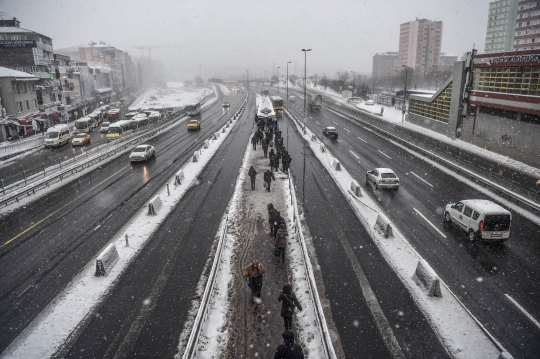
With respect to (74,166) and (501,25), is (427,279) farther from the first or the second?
(501,25)

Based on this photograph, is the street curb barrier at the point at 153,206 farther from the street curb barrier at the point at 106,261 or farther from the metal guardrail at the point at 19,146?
the metal guardrail at the point at 19,146

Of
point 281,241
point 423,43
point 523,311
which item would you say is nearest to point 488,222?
point 523,311

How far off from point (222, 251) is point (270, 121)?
34446 mm

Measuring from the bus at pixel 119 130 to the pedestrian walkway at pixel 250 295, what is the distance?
2927cm

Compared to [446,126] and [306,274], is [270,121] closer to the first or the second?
[446,126]

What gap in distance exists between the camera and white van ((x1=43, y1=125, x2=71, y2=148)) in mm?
40406

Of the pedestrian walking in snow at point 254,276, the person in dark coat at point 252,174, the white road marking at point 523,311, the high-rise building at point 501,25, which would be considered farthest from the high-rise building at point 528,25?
the pedestrian walking in snow at point 254,276

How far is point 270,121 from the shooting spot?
47.1 metres

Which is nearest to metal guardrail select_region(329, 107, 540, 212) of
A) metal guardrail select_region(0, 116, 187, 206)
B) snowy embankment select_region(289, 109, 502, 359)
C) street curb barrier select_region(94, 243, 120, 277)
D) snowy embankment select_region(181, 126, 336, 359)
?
snowy embankment select_region(289, 109, 502, 359)

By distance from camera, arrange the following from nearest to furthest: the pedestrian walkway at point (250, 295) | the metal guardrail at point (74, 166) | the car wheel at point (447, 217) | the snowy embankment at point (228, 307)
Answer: the snowy embankment at point (228, 307) → the pedestrian walkway at point (250, 295) → the car wheel at point (447, 217) → the metal guardrail at point (74, 166)

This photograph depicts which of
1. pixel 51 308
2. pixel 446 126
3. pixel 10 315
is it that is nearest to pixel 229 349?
pixel 51 308

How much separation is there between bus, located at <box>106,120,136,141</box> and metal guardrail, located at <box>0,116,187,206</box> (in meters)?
1.55

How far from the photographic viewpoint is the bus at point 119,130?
1700 inches

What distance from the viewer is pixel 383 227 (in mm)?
16219
